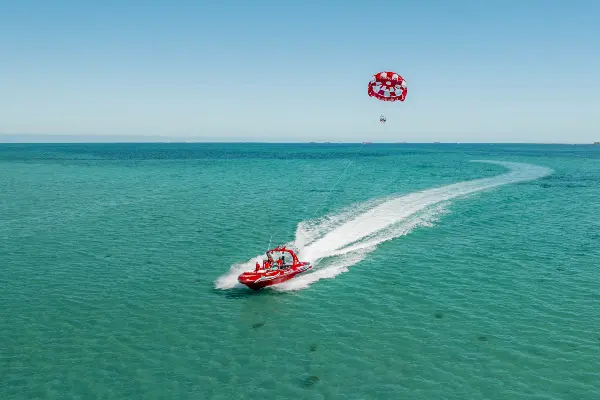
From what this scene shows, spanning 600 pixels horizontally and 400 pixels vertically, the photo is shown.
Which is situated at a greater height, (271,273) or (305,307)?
(271,273)

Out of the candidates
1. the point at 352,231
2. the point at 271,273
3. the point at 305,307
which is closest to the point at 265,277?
the point at 271,273

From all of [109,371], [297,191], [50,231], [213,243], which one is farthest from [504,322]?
[297,191]

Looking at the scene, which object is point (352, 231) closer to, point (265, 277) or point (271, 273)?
point (271, 273)

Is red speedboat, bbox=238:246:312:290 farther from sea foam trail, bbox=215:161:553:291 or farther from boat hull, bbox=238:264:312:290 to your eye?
sea foam trail, bbox=215:161:553:291

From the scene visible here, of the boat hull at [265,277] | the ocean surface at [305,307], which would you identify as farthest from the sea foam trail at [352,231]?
the boat hull at [265,277]

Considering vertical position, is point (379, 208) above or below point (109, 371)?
above

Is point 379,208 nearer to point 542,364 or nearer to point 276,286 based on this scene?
point 276,286

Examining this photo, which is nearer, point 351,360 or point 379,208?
point 351,360

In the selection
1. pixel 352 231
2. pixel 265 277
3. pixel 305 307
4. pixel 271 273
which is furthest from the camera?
pixel 352 231
